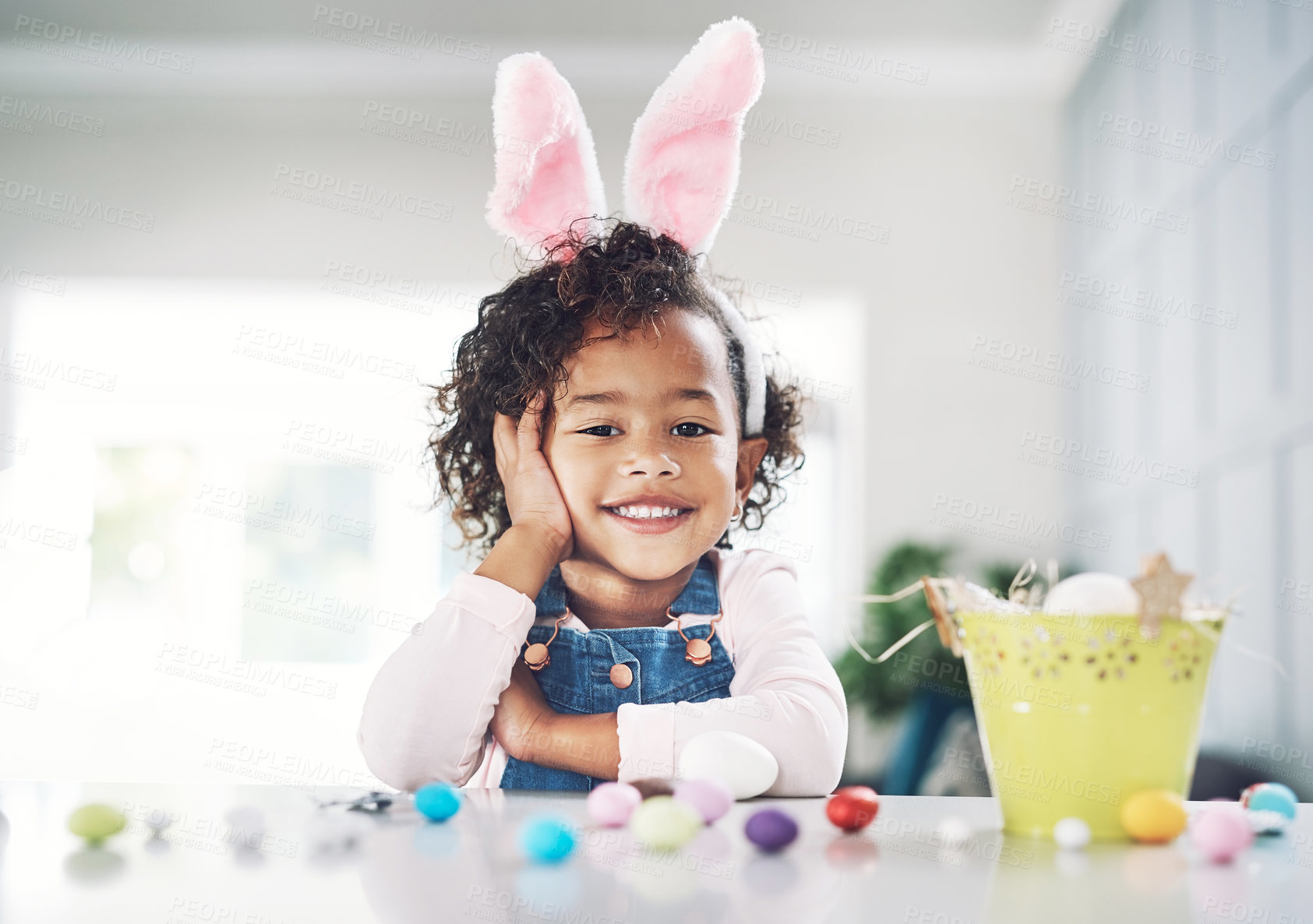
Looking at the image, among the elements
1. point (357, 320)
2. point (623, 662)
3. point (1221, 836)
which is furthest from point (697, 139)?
point (357, 320)

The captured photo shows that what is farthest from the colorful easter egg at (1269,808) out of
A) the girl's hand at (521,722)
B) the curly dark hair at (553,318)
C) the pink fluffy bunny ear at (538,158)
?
the pink fluffy bunny ear at (538,158)

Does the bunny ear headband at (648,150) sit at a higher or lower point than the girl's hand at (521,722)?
higher

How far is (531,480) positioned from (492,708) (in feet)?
0.68

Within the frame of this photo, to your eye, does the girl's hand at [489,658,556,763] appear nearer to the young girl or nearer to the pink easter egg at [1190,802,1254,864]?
the young girl

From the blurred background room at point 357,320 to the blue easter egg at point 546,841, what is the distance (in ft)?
9.97

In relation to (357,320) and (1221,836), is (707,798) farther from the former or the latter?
(357,320)

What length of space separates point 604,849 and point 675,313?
54cm

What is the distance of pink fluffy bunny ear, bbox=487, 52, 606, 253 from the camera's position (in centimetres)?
89

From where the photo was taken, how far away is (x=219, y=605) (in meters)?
3.66

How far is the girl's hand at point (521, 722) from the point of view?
78cm

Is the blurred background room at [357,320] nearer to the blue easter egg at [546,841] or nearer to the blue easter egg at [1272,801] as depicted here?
Answer: the blue easter egg at [1272,801]

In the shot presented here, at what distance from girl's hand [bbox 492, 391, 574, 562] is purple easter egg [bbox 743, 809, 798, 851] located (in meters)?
0.42

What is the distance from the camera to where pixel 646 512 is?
2.93 ft

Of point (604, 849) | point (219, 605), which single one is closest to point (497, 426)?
point (604, 849)
